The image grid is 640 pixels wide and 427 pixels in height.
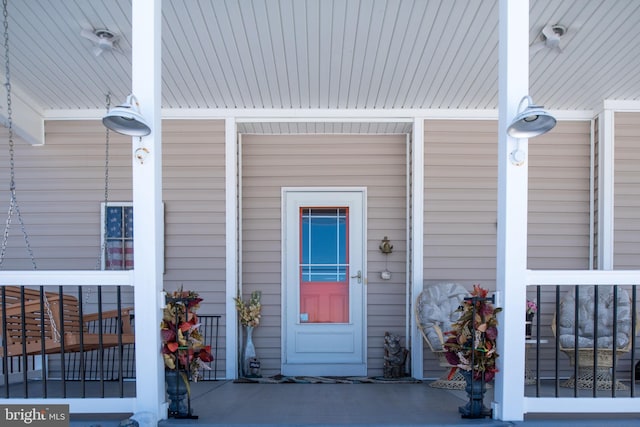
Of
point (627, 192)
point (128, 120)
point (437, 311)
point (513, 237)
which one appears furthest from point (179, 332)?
point (627, 192)

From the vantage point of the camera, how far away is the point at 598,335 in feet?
15.4

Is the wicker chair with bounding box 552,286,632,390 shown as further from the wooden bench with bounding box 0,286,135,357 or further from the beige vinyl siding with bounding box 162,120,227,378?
the wooden bench with bounding box 0,286,135,357

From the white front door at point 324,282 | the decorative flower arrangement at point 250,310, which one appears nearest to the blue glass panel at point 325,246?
the white front door at point 324,282

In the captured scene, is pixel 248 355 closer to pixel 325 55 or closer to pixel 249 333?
pixel 249 333

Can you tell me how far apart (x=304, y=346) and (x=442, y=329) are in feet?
4.95

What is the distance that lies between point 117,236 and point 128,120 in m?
2.90

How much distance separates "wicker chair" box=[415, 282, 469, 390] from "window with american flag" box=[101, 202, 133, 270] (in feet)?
9.56

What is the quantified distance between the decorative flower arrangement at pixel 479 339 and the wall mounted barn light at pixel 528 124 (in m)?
0.78

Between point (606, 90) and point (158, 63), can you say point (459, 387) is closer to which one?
point (606, 90)

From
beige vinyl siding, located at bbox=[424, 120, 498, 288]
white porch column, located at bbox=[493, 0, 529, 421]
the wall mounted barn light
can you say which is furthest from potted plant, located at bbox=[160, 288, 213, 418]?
beige vinyl siding, located at bbox=[424, 120, 498, 288]

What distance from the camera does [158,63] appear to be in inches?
116

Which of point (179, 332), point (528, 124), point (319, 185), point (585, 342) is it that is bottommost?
point (585, 342)

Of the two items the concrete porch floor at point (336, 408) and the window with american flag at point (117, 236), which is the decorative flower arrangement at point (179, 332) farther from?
the window with american flag at point (117, 236)

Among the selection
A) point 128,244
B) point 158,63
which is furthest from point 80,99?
point 158,63
